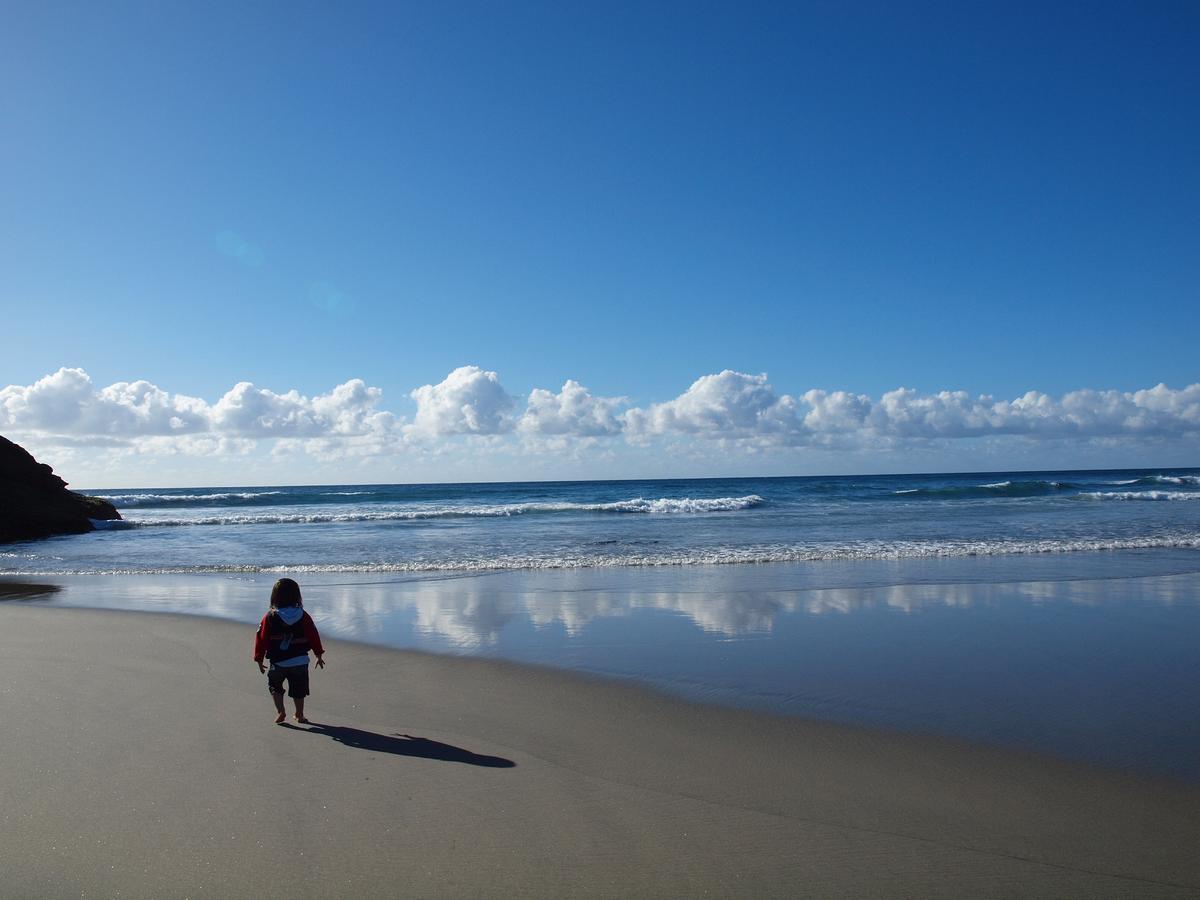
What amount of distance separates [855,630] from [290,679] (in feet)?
20.9

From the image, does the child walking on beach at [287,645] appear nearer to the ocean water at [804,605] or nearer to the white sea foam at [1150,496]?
the ocean water at [804,605]

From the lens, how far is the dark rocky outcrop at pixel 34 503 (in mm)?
25922

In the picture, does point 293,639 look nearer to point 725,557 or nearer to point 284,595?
point 284,595

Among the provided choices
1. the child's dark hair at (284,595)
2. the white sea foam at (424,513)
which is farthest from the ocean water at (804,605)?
the white sea foam at (424,513)

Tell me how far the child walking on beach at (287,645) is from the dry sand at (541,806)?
0.31 m

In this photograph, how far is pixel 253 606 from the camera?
11.6 meters

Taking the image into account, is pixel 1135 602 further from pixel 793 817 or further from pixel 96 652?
pixel 96 652

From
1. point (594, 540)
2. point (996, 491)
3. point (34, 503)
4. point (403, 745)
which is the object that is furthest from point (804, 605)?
point (996, 491)

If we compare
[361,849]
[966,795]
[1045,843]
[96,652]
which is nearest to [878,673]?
[966,795]

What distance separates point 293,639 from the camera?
6152mm

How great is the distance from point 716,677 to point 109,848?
4.92 meters

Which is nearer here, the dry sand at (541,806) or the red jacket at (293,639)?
the dry sand at (541,806)

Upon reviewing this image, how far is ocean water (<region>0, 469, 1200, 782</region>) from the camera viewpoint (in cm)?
623

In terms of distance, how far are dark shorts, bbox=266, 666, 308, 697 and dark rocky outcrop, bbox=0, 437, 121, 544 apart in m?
25.3
